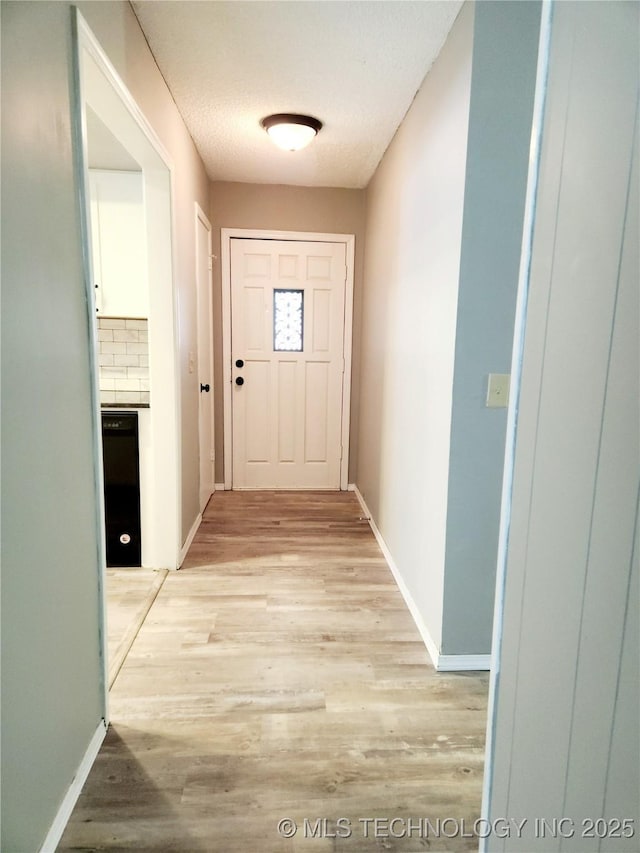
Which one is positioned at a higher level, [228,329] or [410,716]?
[228,329]

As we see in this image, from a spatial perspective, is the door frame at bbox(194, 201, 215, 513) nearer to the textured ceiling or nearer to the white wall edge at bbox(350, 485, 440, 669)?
the textured ceiling

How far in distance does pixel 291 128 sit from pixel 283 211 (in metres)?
1.23

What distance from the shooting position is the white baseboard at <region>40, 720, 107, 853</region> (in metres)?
1.19

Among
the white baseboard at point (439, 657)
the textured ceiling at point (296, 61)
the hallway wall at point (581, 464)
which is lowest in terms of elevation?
the white baseboard at point (439, 657)

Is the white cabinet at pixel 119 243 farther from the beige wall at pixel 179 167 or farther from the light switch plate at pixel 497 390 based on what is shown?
the light switch plate at pixel 497 390

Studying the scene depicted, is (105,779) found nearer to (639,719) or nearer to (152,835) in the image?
(152,835)

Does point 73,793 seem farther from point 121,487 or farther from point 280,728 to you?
point 121,487

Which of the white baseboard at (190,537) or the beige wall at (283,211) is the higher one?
the beige wall at (283,211)

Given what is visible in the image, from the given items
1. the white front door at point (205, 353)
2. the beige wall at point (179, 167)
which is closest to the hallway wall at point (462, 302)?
the beige wall at point (179, 167)

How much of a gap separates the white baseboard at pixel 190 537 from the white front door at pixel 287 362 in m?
0.87

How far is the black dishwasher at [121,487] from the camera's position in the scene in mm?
2625

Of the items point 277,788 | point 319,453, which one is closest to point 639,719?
point 277,788

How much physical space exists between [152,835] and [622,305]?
1632 mm

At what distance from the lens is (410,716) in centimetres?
167
